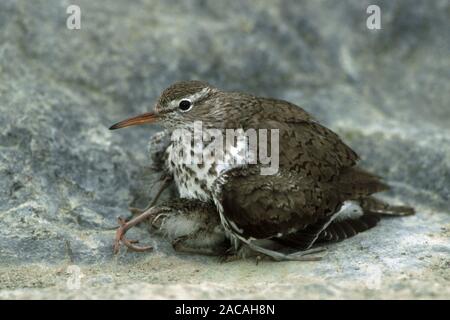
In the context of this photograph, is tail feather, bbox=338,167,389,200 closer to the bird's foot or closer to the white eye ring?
the white eye ring

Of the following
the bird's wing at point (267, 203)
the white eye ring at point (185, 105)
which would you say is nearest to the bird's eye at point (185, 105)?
the white eye ring at point (185, 105)

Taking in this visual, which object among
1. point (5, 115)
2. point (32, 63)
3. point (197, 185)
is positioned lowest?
point (197, 185)

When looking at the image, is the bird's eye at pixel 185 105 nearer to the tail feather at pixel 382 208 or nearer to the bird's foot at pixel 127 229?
the bird's foot at pixel 127 229

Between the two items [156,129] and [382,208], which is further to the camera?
[156,129]

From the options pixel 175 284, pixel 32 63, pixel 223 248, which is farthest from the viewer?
pixel 32 63

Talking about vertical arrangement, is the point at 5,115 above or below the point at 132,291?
above

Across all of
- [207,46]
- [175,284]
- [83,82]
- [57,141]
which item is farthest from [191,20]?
[175,284]

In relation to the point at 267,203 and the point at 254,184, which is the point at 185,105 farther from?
the point at 267,203

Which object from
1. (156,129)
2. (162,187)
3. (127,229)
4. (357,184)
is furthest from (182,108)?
(357,184)

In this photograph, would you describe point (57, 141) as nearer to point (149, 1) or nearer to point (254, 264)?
point (254, 264)
